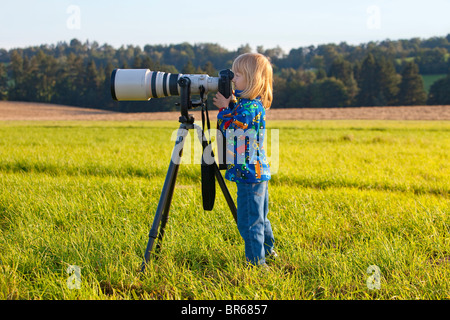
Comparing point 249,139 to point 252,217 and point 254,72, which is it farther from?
point 252,217

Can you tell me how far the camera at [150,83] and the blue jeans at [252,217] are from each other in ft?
2.93

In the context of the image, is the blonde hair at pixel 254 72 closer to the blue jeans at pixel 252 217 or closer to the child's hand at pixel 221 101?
the child's hand at pixel 221 101

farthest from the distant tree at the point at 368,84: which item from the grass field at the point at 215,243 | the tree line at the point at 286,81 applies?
the grass field at the point at 215,243

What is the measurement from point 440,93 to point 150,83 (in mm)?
82955

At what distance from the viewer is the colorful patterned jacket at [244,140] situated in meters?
2.99

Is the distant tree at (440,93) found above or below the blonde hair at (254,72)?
above

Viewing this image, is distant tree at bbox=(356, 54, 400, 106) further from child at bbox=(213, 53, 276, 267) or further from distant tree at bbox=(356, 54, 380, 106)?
child at bbox=(213, 53, 276, 267)

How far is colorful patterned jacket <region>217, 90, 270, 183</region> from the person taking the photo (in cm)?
299

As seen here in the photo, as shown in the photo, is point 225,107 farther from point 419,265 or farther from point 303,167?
point 303,167

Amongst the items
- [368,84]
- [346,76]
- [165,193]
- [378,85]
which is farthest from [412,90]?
[165,193]

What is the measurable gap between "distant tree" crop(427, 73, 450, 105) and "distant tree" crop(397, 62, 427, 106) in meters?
1.31

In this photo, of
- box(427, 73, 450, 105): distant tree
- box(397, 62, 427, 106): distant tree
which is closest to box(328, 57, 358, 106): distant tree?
box(397, 62, 427, 106): distant tree

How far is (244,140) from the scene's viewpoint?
3021 millimetres
